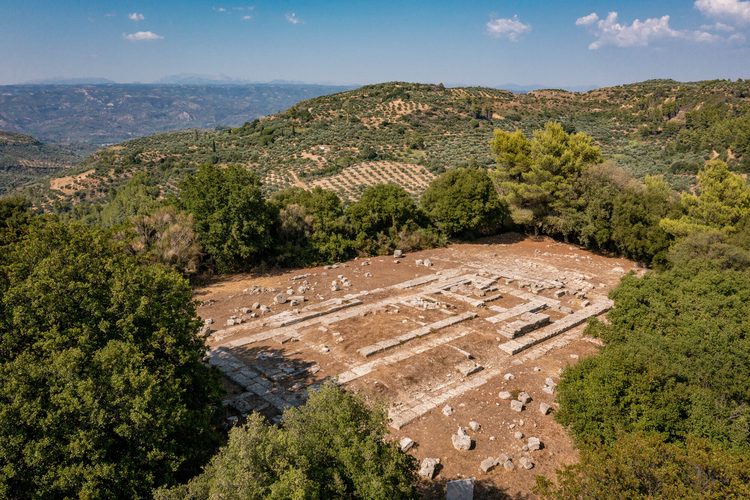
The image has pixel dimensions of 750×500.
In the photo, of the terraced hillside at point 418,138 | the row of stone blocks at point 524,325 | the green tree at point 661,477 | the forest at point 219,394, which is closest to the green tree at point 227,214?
the forest at point 219,394

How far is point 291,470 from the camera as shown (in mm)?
4750

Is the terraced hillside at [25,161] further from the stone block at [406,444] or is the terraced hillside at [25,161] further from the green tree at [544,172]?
the stone block at [406,444]

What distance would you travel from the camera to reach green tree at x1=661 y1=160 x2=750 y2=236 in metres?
18.0

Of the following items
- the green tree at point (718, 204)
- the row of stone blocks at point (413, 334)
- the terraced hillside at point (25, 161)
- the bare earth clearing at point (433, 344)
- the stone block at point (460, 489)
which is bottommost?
the terraced hillside at point (25, 161)

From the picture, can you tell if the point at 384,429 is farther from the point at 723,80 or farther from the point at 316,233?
the point at 723,80

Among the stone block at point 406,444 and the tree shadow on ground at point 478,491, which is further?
the stone block at point 406,444

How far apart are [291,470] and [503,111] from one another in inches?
3395

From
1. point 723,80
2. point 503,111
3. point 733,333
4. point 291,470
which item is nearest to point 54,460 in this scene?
point 291,470

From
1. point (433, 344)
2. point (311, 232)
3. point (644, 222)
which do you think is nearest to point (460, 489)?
point (433, 344)

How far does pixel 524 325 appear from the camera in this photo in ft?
45.7

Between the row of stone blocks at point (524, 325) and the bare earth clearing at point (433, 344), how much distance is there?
0.06 metres

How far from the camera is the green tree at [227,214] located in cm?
1952

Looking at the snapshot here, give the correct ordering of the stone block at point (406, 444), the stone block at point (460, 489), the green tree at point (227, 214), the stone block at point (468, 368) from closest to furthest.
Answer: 1. the stone block at point (460, 489)
2. the stone block at point (406, 444)
3. the stone block at point (468, 368)
4. the green tree at point (227, 214)

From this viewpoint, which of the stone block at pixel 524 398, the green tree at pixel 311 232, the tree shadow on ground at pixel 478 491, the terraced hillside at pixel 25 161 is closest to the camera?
the tree shadow on ground at pixel 478 491
